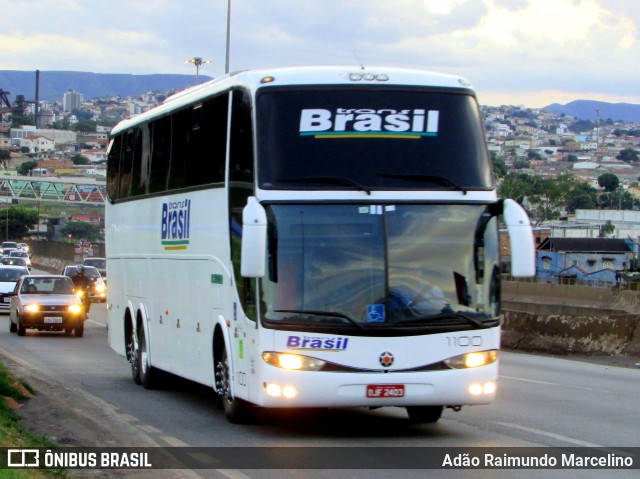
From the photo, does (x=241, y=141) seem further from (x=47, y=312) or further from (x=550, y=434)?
(x=47, y=312)

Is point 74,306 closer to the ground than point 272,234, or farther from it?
closer to the ground

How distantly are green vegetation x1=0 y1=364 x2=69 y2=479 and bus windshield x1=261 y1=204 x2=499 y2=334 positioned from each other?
7.99ft

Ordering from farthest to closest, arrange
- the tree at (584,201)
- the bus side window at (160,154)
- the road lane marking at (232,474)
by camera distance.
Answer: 1. the tree at (584,201)
2. the bus side window at (160,154)
3. the road lane marking at (232,474)

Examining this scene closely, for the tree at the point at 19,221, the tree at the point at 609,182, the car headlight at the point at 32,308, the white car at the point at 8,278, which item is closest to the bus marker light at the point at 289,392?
the car headlight at the point at 32,308

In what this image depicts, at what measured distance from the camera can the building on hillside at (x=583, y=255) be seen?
81.9 metres

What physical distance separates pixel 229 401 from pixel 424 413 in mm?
2072

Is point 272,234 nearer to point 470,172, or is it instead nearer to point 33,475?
point 470,172

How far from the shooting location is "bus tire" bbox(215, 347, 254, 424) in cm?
1333

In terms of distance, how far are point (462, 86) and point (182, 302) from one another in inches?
188

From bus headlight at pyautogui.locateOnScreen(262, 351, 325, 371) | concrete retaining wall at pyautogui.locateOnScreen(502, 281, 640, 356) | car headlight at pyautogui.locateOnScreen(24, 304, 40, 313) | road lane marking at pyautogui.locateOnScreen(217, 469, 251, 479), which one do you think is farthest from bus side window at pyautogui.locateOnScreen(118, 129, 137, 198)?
concrete retaining wall at pyautogui.locateOnScreen(502, 281, 640, 356)

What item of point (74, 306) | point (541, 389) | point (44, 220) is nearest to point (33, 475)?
point (541, 389)

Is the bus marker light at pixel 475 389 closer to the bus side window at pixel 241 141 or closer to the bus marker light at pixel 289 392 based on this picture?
the bus marker light at pixel 289 392

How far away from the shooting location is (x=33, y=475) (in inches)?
360

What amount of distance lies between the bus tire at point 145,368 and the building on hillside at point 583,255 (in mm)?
62543
